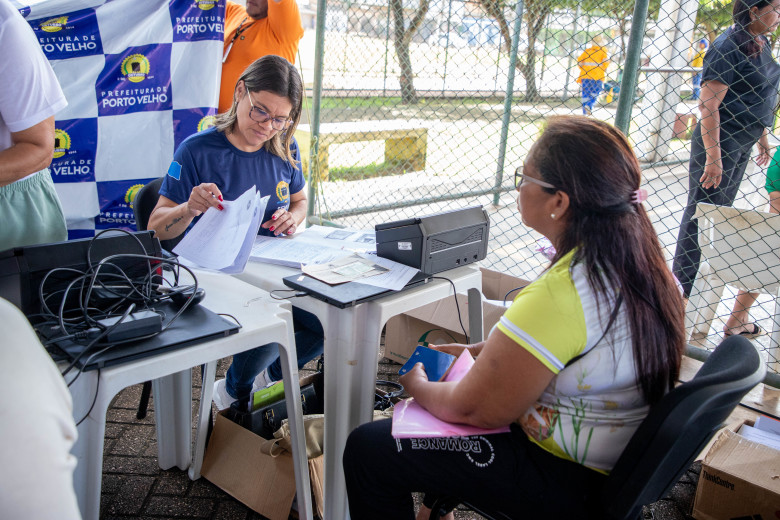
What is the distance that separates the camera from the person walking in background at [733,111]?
2.92m

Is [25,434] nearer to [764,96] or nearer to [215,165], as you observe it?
[215,165]

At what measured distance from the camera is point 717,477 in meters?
1.95

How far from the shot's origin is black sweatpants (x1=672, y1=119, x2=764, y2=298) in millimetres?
3131

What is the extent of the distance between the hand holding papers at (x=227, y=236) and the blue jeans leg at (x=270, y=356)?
42cm

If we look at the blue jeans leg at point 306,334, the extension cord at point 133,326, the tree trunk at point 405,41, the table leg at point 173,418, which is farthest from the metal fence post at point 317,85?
the extension cord at point 133,326

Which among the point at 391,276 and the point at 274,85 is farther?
the point at 274,85

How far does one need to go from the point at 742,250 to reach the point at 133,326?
2.42 m

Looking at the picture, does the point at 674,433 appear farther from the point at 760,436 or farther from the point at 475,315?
the point at 760,436

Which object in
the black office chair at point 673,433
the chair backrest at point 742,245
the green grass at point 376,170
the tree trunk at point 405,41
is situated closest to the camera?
the black office chair at point 673,433

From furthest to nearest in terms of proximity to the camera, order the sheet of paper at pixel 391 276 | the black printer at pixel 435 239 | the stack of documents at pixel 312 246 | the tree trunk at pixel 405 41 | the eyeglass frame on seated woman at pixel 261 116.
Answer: the tree trunk at pixel 405 41 < the eyeglass frame on seated woman at pixel 261 116 < the stack of documents at pixel 312 246 < the black printer at pixel 435 239 < the sheet of paper at pixel 391 276

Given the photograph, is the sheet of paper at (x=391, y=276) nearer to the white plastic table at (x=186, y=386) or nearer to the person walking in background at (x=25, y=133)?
the white plastic table at (x=186, y=386)

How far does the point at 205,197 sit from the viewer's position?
1905mm

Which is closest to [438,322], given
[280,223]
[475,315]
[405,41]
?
[475,315]

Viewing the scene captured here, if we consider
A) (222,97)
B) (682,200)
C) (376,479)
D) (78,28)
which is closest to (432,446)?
(376,479)
